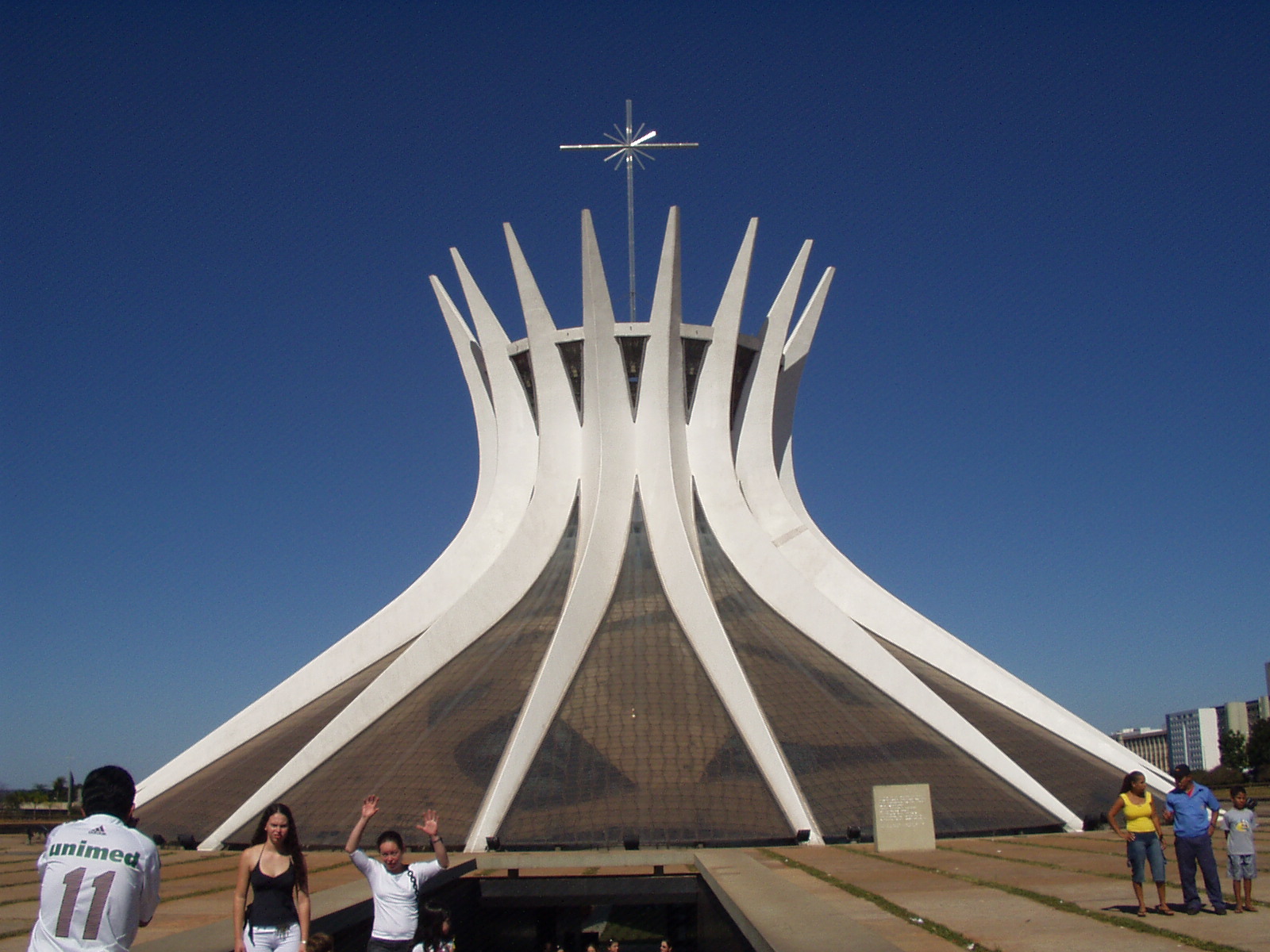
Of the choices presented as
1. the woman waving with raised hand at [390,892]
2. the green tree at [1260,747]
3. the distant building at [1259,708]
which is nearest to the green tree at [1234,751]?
the green tree at [1260,747]

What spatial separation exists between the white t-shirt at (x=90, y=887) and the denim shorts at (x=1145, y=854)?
632 centimetres

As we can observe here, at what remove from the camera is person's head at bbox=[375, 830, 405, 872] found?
5113mm

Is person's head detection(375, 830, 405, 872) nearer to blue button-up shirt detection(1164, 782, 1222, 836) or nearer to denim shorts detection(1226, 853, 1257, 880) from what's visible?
blue button-up shirt detection(1164, 782, 1222, 836)

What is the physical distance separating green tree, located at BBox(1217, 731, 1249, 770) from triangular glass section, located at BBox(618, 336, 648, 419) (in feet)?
147

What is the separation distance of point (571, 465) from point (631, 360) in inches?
100

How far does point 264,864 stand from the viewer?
14.8 ft

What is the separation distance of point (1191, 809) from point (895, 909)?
7.21ft

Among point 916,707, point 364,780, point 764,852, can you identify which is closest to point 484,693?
point 364,780

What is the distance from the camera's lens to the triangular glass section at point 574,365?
874 inches

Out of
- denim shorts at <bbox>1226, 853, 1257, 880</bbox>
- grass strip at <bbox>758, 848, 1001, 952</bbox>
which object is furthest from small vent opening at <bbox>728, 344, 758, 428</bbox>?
denim shorts at <bbox>1226, 853, 1257, 880</bbox>

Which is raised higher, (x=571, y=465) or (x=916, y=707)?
(x=571, y=465)

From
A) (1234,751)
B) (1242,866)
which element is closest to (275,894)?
(1242,866)

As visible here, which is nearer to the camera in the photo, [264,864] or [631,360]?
[264,864]

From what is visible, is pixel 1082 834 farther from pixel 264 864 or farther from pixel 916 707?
pixel 264 864
